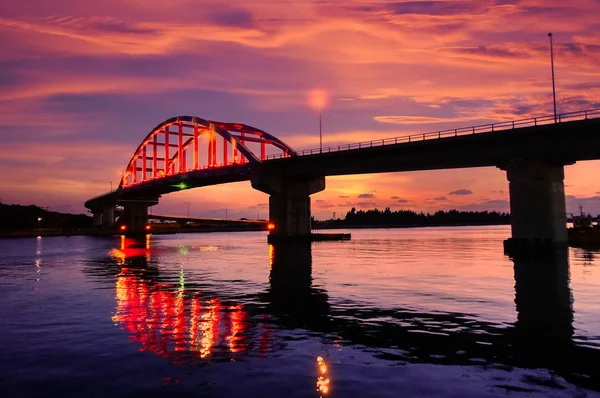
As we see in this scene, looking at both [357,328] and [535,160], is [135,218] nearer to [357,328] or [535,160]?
[535,160]

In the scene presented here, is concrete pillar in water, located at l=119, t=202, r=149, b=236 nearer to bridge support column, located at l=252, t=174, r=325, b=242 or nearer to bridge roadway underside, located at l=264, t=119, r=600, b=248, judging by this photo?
A: bridge support column, located at l=252, t=174, r=325, b=242

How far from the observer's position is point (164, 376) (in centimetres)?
1240

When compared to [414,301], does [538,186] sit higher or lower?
higher

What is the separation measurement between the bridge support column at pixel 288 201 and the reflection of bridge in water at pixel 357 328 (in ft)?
208

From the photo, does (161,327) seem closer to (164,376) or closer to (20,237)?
(164,376)

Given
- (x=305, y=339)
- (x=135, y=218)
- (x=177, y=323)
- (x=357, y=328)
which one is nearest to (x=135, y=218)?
(x=135, y=218)

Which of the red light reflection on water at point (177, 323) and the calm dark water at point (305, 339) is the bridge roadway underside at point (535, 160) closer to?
the calm dark water at point (305, 339)

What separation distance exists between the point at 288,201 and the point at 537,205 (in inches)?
1845

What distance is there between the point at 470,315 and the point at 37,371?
15356 millimetres

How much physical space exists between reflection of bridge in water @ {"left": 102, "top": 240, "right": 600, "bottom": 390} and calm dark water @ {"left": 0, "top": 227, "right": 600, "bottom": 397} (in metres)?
0.05

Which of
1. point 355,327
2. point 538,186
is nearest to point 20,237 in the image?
point 538,186

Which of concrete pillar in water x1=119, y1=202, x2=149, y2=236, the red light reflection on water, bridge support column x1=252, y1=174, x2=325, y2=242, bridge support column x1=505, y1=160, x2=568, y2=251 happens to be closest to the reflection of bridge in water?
the red light reflection on water

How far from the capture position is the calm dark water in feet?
38.4

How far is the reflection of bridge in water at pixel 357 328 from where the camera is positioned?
14039mm
